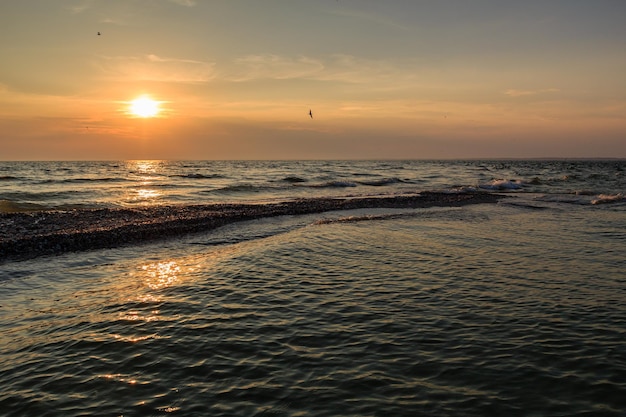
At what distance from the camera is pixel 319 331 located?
31.7 feet

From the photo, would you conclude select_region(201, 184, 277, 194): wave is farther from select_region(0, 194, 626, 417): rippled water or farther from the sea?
select_region(0, 194, 626, 417): rippled water

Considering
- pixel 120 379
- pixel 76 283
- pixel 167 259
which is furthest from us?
pixel 167 259

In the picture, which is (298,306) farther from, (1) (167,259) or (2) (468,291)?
(1) (167,259)

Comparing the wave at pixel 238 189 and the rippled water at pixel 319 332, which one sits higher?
the wave at pixel 238 189

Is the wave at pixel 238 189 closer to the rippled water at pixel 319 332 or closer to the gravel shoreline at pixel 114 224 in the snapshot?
the gravel shoreline at pixel 114 224

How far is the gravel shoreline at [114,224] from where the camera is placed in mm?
19625

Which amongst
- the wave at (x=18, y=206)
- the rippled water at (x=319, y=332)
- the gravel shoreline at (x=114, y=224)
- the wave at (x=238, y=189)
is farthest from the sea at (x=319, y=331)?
the wave at (x=238, y=189)

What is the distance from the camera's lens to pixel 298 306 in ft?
37.2

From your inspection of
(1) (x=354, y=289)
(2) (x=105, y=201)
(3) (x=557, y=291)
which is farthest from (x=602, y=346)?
(2) (x=105, y=201)

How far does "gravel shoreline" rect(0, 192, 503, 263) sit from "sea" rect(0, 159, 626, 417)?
1.92 meters

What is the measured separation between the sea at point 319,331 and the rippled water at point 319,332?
0.04 meters

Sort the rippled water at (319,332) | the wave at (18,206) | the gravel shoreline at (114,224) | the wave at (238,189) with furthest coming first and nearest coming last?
the wave at (238,189) < the wave at (18,206) < the gravel shoreline at (114,224) < the rippled water at (319,332)

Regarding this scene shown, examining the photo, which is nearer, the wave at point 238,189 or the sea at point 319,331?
the sea at point 319,331

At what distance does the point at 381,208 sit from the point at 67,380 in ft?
102
